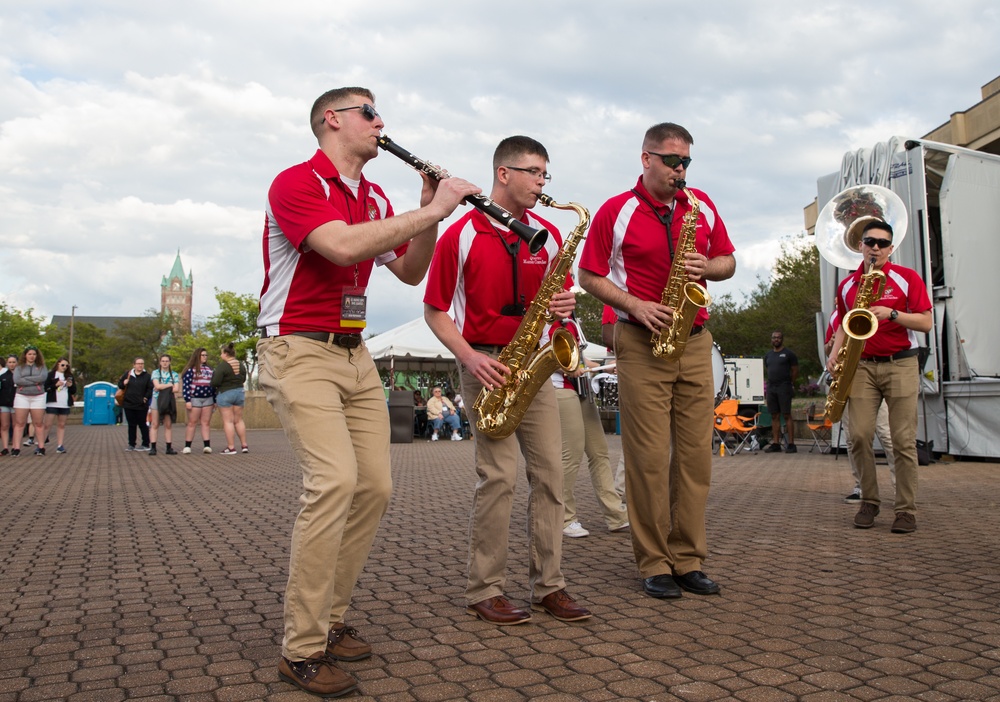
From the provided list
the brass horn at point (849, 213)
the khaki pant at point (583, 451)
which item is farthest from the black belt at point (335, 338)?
the brass horn at point (849, 213)

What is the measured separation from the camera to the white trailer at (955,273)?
1251cm

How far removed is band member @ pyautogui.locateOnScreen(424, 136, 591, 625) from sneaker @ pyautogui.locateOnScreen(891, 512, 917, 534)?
3.37 metres

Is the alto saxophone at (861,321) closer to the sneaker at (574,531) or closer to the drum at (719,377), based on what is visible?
the sneaker at (574,531)

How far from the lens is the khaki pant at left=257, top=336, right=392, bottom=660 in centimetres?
319

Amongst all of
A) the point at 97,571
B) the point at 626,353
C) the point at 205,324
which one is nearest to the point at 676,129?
the point at 626,353

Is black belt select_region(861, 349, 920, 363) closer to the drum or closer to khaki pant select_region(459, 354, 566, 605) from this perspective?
khaki pant select_region(459, 354, 566, 605)

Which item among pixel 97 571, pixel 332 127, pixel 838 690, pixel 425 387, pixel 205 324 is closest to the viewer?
pixel 838 690

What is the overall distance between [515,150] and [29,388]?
13454 millimetres

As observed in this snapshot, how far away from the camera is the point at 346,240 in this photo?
317 centimetres

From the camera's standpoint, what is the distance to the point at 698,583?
455cm

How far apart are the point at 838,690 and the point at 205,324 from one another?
6954 cm

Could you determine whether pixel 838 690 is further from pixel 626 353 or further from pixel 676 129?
pixel 676 129

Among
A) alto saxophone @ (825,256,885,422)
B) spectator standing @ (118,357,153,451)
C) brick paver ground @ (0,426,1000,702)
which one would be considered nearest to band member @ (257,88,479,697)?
brick paver ground @ (0,426,1000,702)

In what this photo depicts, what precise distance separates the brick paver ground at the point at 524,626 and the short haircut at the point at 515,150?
7.19 ft
